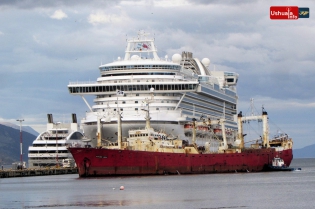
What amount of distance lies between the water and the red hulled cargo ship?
2.13 meters

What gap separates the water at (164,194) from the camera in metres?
53.9

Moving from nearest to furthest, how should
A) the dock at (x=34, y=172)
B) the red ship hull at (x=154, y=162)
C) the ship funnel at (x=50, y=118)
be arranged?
the red ship hull at (x=154, y=162) → the dock at (x=34, y=172) → the ship funnel at (x=50, y=118)

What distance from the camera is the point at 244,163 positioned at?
98.9 meters

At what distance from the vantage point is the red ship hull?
80562 mm

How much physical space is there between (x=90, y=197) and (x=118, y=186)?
32.0 ft

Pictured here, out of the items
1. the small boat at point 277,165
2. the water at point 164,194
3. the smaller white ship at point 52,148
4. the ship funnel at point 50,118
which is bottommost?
the water at point 164,194

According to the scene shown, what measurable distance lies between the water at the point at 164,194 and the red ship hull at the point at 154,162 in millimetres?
1769

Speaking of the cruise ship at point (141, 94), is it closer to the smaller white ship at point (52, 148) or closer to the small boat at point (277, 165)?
the small boat at point (277, 165)

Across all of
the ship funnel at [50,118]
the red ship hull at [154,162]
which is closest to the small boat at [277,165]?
the red ship hull at [154,162]

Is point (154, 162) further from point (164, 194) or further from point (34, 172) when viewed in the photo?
point (34, 172)

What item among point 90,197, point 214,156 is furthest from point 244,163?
point 90,197

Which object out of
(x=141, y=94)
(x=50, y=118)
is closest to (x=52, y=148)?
(x=50, y=118)

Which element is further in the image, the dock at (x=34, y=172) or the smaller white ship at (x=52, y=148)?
the smaller white ship at (x=52, y=148)

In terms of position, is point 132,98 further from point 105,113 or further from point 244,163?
point 244,163
